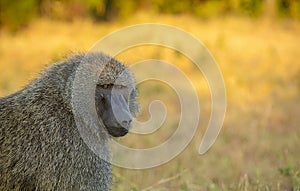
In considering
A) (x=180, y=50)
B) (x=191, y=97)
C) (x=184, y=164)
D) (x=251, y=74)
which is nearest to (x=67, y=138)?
(x=184, y=164)

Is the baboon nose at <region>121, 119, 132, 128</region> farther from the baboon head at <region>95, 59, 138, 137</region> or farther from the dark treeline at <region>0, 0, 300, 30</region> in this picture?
the dark treeline at <region>0, 0, 300, 30</region>

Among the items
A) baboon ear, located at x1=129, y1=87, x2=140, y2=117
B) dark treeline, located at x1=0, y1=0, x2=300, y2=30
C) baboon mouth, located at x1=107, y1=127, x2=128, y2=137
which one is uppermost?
dark treeline, located at x1=0, y1=0, x2=300, y2=30

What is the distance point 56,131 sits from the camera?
349 centimetres

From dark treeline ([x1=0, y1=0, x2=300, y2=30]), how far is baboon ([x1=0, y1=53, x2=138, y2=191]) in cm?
1077

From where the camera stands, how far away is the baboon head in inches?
137

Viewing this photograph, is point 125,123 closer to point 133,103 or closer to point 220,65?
point 133,103

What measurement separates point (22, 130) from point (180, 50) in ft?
26.6

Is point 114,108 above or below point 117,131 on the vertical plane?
above

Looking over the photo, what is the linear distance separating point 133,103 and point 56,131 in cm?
53

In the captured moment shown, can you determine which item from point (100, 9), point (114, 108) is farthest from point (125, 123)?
point (100, 9)

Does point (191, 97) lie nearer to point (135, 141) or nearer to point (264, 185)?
point (135, 141)

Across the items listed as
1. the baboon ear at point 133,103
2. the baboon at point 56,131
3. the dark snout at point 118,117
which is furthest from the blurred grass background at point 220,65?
the dark snout at point 118,117

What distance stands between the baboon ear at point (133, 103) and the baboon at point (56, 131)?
7 cm

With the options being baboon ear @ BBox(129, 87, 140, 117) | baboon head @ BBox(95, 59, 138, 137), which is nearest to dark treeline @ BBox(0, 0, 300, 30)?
baboon ear @ BBox(129, 87, 140, 117)
